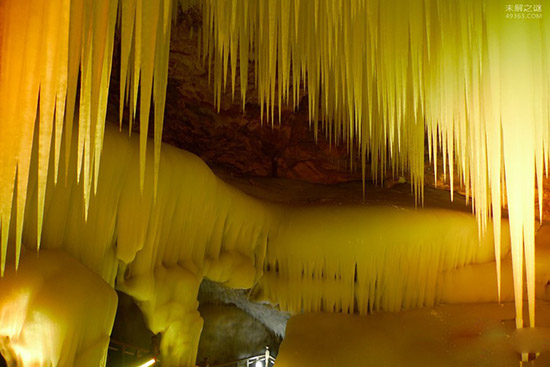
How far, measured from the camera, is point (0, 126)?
75.8 inches

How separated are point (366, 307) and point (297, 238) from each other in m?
1.13

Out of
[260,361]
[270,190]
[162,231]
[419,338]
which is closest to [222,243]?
[162,231]

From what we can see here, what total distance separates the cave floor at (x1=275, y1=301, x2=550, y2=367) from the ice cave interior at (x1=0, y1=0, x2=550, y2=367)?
1.0 inches

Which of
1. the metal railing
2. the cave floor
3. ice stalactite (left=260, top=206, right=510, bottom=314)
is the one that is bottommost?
the metal railing

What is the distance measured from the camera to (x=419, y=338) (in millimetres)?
4887

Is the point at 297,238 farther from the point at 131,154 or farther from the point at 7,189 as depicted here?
the point at 7,189

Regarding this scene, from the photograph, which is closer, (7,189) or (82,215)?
(7,189)

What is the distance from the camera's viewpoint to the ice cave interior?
2.20 m

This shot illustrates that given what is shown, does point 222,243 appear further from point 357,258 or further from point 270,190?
point 270,190

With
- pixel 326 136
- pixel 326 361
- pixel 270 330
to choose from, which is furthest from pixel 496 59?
pixel 270 330

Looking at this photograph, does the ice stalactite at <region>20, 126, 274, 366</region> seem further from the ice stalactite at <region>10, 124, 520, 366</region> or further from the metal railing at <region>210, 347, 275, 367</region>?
the metal railing at <region>210, 347, 275, 367</region>

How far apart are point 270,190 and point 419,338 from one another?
2636mm

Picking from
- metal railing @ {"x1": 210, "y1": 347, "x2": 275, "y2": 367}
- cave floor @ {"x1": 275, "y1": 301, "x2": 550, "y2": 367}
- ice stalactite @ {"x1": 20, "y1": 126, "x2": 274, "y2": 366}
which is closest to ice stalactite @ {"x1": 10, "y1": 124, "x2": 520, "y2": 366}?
ice stalactite @ {"x1": 20, "y1": 126, "x2": 274, "y2": 366}

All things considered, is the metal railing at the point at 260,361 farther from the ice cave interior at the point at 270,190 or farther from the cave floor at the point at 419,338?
the cave floor at the point at 419,338
